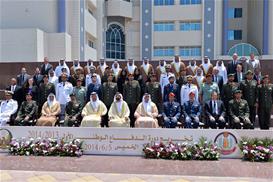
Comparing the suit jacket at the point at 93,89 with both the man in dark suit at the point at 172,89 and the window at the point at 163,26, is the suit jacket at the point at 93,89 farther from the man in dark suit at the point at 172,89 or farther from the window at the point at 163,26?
the window at the point at 163,26

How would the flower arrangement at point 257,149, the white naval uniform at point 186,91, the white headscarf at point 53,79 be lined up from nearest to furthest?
the flower arrangement at point 257,149 < the white naval uniform at point 186,91 < the white headscarf at point 53,79

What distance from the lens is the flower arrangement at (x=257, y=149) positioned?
716cm

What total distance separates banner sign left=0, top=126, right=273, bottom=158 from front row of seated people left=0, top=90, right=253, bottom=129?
87cm

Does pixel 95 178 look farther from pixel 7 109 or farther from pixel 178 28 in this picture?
pixel 178 28

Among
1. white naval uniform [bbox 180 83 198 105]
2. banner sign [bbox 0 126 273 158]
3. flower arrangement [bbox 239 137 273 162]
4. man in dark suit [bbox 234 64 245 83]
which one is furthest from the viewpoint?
man in dark suit [bbox 234 64 245 83]

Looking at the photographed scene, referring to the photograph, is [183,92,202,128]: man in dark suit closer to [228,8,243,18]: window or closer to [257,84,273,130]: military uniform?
[257,84,273,130]: military uniform

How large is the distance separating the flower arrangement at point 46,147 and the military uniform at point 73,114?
3.54ft

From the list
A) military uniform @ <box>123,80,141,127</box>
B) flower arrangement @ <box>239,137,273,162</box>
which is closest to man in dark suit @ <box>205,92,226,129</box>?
flower arrangement @ <box>239,137,273,162</box>

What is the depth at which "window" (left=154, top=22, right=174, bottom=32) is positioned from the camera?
3857 centimetres

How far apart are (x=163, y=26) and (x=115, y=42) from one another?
244 inches

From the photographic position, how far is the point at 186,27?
3828 cm

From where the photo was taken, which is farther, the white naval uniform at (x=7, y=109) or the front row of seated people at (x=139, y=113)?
the white naval uniform at (x=7, y=109)

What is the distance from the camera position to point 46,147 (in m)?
7.73

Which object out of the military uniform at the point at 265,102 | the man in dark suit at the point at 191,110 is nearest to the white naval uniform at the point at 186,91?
the man in dark suit at the point at 191,110
